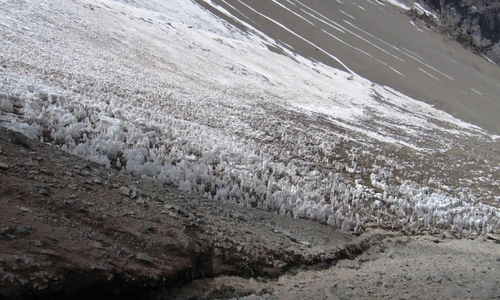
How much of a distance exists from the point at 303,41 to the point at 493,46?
5933 cm

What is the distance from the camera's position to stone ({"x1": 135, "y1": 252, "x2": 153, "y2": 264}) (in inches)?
203

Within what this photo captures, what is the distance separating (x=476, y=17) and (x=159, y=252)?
103 metres

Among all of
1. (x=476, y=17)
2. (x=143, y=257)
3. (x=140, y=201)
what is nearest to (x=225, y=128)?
(x=140, y=201)

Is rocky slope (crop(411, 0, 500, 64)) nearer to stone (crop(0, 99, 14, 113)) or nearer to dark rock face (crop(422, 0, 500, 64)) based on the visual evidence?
dark rock face (crop(422, 0, 500, 64))

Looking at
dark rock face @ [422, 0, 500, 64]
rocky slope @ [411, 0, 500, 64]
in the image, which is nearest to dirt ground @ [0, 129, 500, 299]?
rocky slope @ [411, 0, 500, 64]

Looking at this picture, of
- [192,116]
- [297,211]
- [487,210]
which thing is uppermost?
[487,210]

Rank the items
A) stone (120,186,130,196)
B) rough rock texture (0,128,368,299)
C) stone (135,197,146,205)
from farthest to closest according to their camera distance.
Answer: stone (120,186,130,196) → stone (135,197,146,205) → rough rock texture (0,128,368,299)

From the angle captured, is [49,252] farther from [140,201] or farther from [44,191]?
[140,201]

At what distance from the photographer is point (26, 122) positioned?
8.54 metres

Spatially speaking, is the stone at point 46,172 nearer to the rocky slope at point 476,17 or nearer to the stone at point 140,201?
the stone at point 140,201

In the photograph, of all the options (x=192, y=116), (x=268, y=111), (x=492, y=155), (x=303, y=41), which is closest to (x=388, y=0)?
(x=303, y=41)

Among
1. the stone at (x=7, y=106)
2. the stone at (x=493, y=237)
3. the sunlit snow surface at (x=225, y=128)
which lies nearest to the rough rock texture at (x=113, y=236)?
the sunlit snow surface at (x=225, y=128)

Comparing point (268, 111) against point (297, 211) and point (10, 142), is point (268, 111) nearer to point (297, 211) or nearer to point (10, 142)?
point (297, 211)

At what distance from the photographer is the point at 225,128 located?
14445 millimetres
